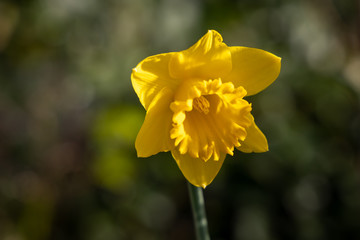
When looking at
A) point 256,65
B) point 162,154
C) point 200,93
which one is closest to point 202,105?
point 200,93

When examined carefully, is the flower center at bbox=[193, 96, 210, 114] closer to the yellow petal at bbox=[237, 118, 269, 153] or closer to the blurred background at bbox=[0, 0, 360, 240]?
the yellow petal at bbox=[237, 118, 269, 153]

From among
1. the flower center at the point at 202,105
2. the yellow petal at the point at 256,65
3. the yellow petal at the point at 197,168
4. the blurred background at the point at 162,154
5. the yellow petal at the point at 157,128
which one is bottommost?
the blurred background at the point at 162,154

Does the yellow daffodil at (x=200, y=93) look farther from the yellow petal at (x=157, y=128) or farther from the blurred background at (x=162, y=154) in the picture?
the blurred background at (x=162, y=154)

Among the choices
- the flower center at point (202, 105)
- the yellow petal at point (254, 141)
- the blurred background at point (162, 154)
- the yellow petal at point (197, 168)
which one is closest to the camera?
the yellow petal at point (197, 168)

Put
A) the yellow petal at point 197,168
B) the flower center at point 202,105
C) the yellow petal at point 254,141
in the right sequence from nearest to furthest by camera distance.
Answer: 1. the yellow petal at point 197,168
2. the yellow petal at point 254,141
3. the flower center at point 202,105

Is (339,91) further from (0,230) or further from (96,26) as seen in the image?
(0,230)

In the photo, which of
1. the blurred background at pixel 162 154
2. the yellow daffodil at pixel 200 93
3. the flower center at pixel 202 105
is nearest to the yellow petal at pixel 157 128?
the yellow daffodil at pixel 200 93

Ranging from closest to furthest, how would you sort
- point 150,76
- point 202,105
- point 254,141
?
1. point 150,76
2. point 254,141
3. point 202,105

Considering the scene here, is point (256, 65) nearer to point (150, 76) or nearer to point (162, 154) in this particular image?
point (150, 76)
